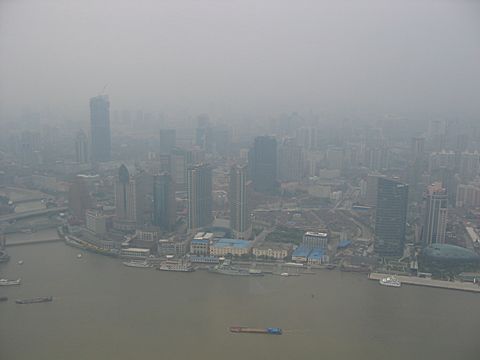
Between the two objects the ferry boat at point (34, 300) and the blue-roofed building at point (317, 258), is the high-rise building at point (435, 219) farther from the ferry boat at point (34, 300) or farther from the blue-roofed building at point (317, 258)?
the ferry boat at point (34, 300)

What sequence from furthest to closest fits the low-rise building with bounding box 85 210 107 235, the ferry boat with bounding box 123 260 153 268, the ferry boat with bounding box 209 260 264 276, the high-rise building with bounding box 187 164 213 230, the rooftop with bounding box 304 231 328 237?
the high-rise building with bounding box 187 164 213 230 < the low-rise building with bounding box 85 210 107 235 < the rooftop with bounding box 304 231 328 237 < the ferry boat with bounding box 123 260 153 268 < the ferry boat with bounding box 209 260 264 276

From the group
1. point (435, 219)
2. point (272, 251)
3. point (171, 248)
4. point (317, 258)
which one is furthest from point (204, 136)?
point (435, 219)

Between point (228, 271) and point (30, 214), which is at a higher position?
point (30, 214)

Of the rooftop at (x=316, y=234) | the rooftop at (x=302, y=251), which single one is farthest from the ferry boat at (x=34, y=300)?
the rooftop at (x=316, y=234)

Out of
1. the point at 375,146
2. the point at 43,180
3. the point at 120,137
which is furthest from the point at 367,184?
the point at 43,180

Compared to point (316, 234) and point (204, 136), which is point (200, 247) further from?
point (204, 136)

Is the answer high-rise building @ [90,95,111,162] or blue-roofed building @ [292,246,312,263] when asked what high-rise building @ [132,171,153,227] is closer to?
high-rise building @ [90,95,111,162]

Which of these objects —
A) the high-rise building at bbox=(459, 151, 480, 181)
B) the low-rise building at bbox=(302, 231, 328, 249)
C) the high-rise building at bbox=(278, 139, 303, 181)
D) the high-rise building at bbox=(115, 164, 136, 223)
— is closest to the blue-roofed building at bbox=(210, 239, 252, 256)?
the low-rise building at bbox=(302, 231, 328, 249)
